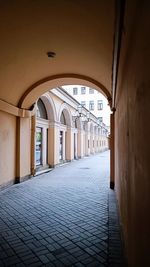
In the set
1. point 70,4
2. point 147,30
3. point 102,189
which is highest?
point 70,4

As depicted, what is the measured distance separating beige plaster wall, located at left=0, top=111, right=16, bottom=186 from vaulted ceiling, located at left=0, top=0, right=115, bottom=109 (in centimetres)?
104

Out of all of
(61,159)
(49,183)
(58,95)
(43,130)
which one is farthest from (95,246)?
(61,159)

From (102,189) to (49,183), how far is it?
7.84 feet

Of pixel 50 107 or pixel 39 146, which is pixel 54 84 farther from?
pixel 39 146

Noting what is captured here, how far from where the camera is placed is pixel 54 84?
930 centimetres

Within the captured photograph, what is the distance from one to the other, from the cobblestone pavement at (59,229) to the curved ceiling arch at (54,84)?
3807 mm

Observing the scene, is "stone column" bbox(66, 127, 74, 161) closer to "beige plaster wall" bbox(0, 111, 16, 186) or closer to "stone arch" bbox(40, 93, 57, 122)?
"stone arch" bbox(40, 93, 57, 122)

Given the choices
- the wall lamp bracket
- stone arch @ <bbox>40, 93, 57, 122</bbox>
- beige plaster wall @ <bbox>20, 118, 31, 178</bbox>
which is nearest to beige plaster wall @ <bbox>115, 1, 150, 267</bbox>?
the wall lamp bracket

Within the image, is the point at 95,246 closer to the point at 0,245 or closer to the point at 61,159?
the point at 0,245

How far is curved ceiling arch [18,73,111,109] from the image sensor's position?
8.34m

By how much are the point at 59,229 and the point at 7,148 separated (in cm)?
494

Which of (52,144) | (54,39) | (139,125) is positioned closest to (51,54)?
(54,39)

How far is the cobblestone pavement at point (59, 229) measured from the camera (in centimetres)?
337

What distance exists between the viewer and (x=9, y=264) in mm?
3203
